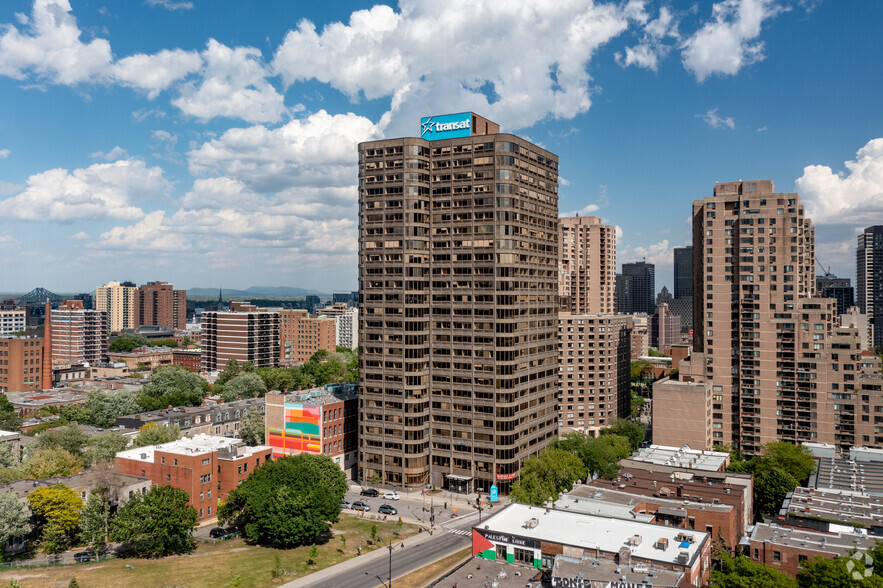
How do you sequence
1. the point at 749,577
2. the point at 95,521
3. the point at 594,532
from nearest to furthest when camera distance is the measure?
the point at 749,577
the point at 594,532
the point at 95,521

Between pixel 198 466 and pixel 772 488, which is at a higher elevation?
pixel 198 466

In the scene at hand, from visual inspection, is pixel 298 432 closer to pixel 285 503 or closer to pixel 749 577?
pixel 285 503

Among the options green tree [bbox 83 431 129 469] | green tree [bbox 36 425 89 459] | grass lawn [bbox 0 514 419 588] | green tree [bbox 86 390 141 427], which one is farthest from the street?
green tree [bbox 86 390 141 427]

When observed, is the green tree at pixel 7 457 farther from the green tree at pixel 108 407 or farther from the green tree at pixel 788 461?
the green tree at pixel 788 461

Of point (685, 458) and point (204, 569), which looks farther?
point (685, 458)

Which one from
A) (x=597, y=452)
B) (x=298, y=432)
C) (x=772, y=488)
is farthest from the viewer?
(x=298, y=432)

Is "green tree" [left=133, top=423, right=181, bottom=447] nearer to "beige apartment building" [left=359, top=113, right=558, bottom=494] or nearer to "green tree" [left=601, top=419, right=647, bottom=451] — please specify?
"beige apartment building" [left=359, top=113, right=558, bottom=494]

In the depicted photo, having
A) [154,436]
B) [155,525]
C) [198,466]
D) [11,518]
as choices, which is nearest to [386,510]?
[198,466]
